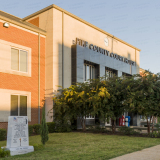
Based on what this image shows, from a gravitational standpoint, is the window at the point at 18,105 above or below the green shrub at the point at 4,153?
above

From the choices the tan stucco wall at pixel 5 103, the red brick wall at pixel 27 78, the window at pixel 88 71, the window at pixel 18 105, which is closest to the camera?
the tan stucco wall at pixel 5 103

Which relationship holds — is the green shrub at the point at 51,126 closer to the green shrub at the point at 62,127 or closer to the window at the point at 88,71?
the green shrub at the point at 62,127

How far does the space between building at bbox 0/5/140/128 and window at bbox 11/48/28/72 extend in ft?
7.12

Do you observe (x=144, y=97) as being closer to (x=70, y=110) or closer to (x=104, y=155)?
(x=70, y=110)

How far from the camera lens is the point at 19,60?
1828 centimetres

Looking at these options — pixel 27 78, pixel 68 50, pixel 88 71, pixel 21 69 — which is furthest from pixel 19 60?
pixel 88 71

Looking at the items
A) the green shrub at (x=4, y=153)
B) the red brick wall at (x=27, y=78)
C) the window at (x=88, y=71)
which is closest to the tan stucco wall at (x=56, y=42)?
the red brick wall at (x=27, y=78)

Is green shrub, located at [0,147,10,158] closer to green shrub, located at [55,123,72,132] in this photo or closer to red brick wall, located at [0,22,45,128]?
red brick wall, located at [0,22,45,128]

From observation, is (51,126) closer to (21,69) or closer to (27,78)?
(27,78)

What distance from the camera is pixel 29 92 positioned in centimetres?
1862

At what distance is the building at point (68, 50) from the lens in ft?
65.6

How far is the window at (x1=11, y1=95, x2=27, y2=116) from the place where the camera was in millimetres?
17577

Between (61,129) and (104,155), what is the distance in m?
10.3

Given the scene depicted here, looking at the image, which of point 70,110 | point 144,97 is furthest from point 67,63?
point 144,97
